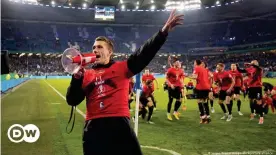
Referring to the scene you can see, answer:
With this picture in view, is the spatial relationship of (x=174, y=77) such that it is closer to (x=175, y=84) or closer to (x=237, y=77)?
(x=175, y=84)

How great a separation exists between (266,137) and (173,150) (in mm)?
3125

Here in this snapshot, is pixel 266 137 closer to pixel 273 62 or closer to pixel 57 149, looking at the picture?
pixel 57 149

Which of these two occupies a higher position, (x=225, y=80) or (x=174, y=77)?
(x=174, y=77)

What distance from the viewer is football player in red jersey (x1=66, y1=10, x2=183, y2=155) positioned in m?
2.83

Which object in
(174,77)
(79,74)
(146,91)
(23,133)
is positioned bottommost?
(23,133)

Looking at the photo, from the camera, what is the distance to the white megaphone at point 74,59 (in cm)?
276

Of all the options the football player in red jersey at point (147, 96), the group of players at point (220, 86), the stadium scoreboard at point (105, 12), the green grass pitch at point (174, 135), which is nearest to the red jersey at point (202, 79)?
the group of players at point (220, 86)

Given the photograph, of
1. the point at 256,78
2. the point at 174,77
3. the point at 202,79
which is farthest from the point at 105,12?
the point at 202,79

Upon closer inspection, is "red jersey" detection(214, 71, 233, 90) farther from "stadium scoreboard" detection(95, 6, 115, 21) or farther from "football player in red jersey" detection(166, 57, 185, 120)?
"stadium scoreboard" detection(95, 6, 115, 21)

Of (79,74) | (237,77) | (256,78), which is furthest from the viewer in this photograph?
(237,77)

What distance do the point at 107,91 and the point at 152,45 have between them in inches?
25.1

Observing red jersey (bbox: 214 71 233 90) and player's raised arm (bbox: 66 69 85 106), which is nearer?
player's raised arm (bbox: 66 69 85 106)

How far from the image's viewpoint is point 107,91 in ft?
9.90

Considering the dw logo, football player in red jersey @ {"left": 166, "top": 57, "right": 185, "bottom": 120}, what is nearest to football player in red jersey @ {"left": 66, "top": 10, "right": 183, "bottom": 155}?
the dw logo
